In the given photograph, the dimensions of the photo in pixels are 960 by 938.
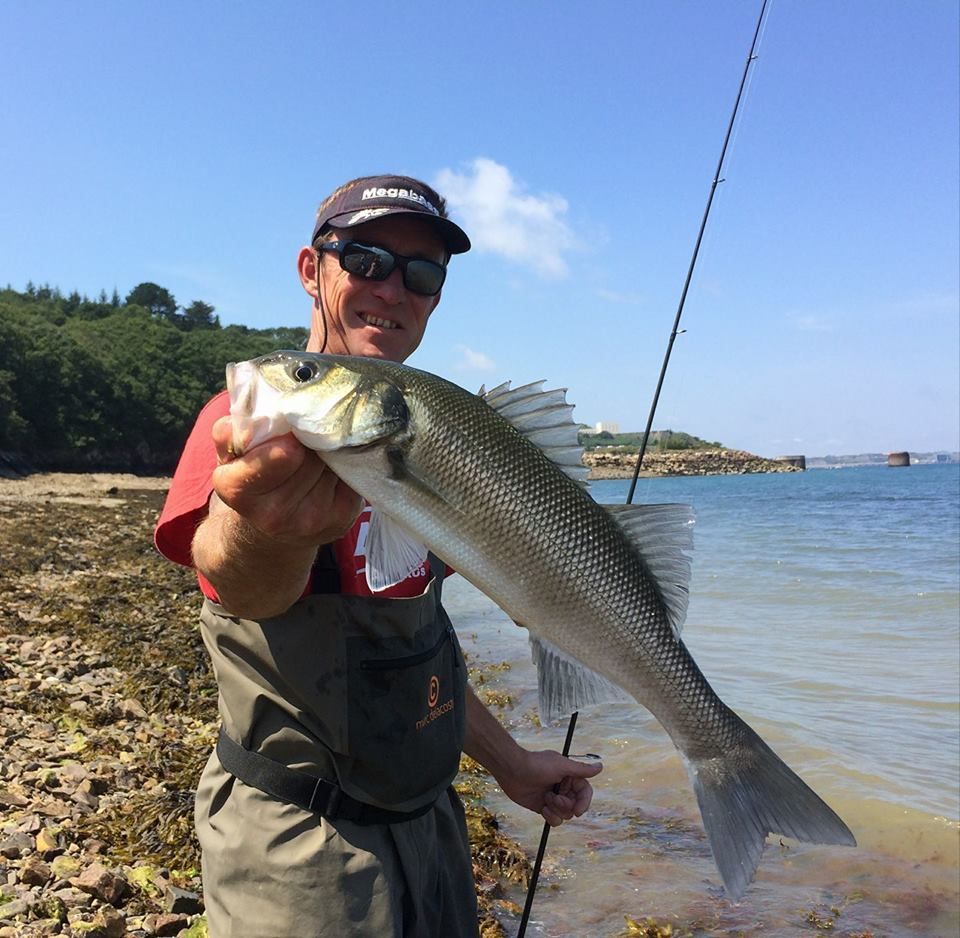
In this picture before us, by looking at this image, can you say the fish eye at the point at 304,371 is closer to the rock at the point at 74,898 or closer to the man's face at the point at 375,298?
the man's face at the point at 375,298

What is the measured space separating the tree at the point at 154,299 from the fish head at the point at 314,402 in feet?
386

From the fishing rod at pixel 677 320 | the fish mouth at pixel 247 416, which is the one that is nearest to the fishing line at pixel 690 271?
the fishing rod at pixel 677 320

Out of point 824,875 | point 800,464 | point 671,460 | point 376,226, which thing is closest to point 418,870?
point 376,226

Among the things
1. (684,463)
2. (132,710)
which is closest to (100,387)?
(132,710)

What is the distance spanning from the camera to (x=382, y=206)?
2953mm

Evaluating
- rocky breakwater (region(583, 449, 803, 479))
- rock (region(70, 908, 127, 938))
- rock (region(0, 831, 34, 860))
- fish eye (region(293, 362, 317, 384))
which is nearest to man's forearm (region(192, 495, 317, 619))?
fish eye (region(293, 362, 317, 384))

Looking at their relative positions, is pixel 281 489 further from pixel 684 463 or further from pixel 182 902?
pixel 684 463

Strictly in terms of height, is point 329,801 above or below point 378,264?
below

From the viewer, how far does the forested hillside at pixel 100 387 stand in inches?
1905

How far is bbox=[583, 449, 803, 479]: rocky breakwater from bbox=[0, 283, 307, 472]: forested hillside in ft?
143

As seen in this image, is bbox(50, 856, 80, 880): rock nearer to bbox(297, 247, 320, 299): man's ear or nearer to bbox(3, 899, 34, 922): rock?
bbox(3, 899, 34, 922): rock

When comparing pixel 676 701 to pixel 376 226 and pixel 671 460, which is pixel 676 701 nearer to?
pixel 376 226

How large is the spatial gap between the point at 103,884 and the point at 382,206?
3.21m

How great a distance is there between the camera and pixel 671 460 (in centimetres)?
11644
